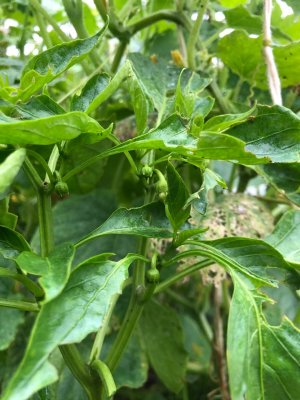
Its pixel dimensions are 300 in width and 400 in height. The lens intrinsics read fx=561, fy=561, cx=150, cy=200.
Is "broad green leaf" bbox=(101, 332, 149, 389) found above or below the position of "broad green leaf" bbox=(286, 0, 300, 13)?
below

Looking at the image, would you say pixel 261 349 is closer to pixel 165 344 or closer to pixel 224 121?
pixel 224 121

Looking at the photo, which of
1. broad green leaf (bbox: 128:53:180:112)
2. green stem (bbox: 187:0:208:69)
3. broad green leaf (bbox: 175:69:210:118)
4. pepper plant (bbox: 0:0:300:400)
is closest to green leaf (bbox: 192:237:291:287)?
pepper plant (bbox: 0:0:300:400)

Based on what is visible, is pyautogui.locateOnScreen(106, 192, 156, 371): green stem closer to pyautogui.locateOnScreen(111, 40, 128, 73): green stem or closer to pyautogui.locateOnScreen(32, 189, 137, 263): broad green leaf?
pyautogui.locateOnScreen(32, 189, 137, 263): broad green leaf

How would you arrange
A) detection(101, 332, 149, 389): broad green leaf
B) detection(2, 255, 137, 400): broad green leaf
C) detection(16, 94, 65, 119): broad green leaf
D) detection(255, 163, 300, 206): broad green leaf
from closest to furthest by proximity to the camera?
detection(2, 255, 137, 400): broad green leaf
detection(16, 94, 65, 119): broad green leaf
detection(255, 163, 300, 206): broad green leaf
detection(101, 332, 149, 389): broad green leaf

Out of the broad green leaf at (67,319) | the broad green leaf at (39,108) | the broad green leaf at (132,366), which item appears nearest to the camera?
the broad green leaf at (67,319)

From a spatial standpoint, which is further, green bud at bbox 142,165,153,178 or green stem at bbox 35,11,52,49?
green stem at bbox 35,11,52,49

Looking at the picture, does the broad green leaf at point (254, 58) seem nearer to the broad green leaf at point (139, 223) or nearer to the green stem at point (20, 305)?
the broad green leaf at point (139, 223)

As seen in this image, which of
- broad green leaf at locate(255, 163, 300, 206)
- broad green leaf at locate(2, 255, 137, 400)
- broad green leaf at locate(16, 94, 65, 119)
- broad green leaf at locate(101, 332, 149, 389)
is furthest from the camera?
broad green leaf at locate(101, 332, 149, 389)

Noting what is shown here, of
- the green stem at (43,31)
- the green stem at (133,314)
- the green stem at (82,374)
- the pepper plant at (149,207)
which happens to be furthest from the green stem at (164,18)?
the green stem at (82,374)
